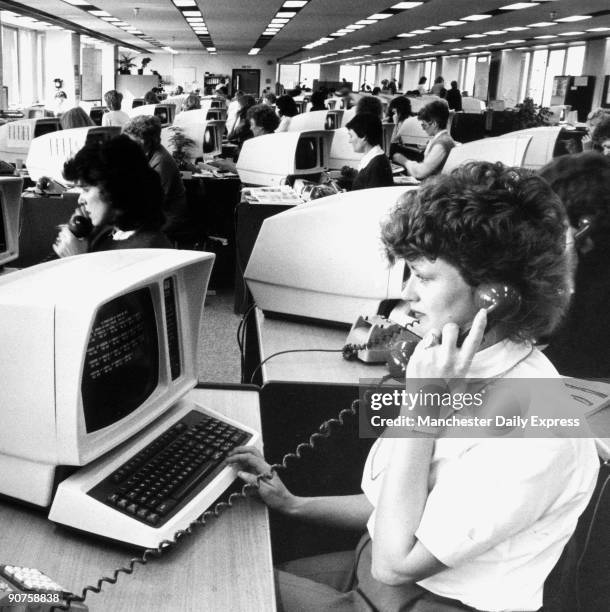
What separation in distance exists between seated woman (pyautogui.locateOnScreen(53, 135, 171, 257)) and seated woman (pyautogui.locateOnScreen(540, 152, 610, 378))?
1.34 meters

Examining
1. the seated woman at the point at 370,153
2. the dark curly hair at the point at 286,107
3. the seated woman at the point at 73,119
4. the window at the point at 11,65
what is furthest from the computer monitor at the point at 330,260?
the window at the point at 11,65

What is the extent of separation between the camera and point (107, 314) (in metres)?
1.15

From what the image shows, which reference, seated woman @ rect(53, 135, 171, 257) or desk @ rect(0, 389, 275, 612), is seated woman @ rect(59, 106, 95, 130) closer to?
seated woman @ rect(53, 135, 171, 257)

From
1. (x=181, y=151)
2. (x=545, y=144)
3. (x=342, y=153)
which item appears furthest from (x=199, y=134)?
(x=545, y=144)

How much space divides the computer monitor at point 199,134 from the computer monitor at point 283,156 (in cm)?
135

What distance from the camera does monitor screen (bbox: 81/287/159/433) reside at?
3.68 ft

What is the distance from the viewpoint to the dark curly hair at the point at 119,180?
246cm

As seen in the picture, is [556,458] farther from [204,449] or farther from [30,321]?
[30,321]

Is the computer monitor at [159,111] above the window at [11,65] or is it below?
below

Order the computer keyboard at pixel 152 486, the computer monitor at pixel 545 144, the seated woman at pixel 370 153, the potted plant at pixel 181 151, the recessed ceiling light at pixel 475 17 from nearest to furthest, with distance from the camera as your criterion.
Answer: the computer keyboard at pixel 152 486, the seated woman at pixel 370 153, the potted plant at pixel 181 151, the computer monitor at pixel 545 144, the recessed ceiling light at pixel 475 17

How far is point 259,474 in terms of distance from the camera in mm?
→ 1274

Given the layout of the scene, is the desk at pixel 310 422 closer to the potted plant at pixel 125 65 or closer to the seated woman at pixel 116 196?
the seated woman at pixel 116 196

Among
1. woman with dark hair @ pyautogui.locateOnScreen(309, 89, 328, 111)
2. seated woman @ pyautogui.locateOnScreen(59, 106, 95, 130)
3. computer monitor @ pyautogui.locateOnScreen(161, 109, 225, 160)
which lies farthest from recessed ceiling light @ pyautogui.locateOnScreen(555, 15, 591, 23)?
seated woman @ pyautogui.locateOnScreen(59, 106, 95, 130)

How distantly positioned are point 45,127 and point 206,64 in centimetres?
2584
